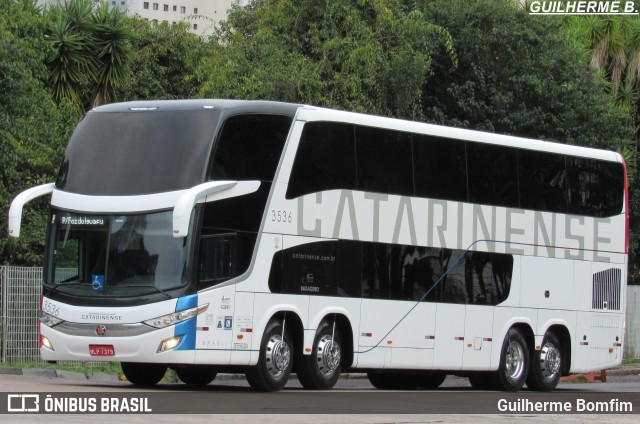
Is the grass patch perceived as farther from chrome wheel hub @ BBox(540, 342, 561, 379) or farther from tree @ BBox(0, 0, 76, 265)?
chrome wheel hub @ BBox(540, 342, 561, 379)

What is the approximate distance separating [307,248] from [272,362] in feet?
5.78

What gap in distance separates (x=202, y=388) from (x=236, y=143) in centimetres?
389

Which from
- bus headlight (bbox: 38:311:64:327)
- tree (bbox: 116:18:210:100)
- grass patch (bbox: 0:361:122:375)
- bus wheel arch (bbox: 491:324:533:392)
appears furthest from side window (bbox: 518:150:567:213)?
tree (bbox: 116:18:210:100)

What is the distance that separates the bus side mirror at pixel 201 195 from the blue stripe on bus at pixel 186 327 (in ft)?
3.05

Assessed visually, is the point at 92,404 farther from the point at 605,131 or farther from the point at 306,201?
the point at 605,131

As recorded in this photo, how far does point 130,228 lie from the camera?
17938 mm

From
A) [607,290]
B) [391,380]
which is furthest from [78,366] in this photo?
[607,290]

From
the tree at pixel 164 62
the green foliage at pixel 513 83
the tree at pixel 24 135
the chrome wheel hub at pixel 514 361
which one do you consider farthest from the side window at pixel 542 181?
the tree at pixel 164 62

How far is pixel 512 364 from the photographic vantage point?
916 inches

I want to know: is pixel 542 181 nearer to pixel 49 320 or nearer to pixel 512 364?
pixel 512 364

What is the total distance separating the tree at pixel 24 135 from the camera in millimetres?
26719

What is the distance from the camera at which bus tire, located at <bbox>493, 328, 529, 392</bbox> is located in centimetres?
2303

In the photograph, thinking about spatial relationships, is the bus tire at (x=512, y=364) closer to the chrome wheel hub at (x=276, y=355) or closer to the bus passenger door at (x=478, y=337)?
the bus passenger door at (x=478, y=337)

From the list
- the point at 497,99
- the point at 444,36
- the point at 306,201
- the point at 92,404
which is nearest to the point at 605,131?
the point at 497,99
